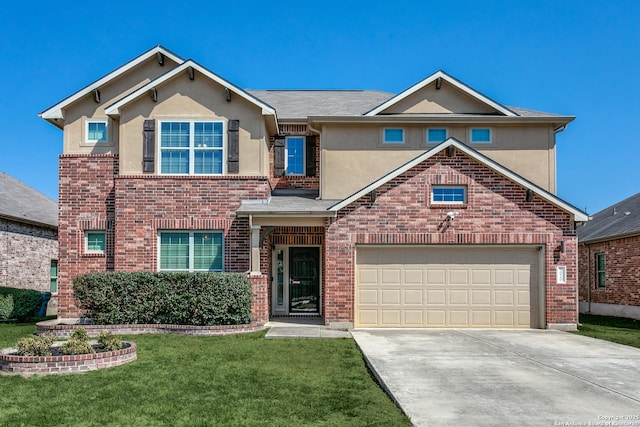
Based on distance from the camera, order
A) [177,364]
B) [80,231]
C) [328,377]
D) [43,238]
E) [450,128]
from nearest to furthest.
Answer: [328,377], [177,364], [80,231], [450,128], [43,238]

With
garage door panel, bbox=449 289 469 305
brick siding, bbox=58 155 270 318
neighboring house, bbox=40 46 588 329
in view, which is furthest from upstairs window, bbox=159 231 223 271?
garage door panel, bbox=449 289 469 305

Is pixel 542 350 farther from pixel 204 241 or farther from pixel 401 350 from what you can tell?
pixel 204 241

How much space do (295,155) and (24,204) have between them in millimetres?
12898

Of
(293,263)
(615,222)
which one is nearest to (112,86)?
(293,263)

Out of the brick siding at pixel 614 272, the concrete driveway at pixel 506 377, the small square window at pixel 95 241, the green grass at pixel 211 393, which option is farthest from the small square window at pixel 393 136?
the small square window at pixel 95 241

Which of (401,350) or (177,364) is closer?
(177,364)

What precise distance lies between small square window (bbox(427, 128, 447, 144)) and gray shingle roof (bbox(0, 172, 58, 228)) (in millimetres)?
15340

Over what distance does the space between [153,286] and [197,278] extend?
1.15 m

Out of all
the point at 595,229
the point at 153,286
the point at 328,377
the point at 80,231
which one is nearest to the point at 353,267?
the point at 153,286

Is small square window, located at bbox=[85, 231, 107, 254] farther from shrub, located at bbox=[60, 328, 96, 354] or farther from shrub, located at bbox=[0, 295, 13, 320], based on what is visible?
shrub, located at bbox=[60, 328, 96, 354]

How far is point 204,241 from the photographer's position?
621 inches

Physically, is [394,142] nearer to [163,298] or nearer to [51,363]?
[163,298]

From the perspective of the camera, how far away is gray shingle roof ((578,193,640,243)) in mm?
19859

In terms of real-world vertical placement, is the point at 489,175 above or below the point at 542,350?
above
